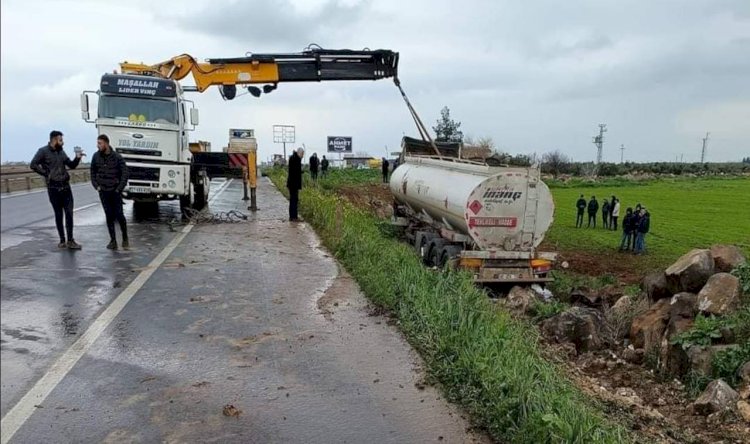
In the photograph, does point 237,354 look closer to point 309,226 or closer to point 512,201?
point 512,201

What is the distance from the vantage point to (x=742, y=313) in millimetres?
8500

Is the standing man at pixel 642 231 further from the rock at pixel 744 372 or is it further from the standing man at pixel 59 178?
the standing man at pixel 59 178

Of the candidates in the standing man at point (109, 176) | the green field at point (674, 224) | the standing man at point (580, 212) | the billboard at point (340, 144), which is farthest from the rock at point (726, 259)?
the billboard at point (340, 144)

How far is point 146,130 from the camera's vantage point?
13.4 m

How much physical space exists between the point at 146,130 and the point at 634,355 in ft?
36.7

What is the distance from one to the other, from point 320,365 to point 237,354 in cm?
77

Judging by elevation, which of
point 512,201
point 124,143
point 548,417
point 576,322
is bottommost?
point 576,322

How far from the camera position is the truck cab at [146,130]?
43.1ft

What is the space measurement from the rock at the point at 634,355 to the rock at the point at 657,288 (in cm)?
242

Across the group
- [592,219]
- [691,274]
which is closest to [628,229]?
[592,219]

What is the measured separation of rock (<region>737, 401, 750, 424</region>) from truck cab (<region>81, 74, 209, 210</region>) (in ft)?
37.8

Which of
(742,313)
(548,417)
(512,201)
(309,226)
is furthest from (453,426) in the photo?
(309,226)

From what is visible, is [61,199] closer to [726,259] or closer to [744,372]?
[744,372]

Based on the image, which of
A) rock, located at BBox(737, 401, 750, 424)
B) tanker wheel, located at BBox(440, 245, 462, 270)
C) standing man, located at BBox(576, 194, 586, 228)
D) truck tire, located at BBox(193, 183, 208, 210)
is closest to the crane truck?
truck tire, located at BBox(193, 183, 208, 210)
